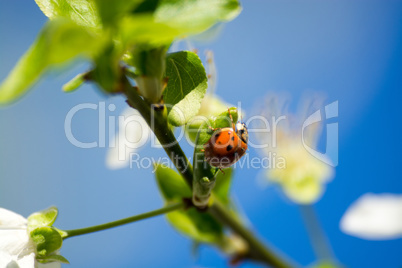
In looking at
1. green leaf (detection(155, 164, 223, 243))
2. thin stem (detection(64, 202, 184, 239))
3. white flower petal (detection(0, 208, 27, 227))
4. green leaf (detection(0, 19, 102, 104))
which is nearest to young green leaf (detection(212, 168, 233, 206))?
green leaf (detection(155, 164, 223, 243))

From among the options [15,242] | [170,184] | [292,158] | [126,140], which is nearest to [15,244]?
[15,242]

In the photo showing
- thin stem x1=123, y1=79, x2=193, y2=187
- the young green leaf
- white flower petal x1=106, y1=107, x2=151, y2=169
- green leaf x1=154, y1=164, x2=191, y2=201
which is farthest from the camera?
white flower petal x1=106, y1=107, x2=151, y2=169

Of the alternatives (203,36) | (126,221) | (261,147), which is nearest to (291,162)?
(261,147)

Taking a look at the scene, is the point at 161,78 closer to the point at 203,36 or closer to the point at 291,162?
the point at 203,36

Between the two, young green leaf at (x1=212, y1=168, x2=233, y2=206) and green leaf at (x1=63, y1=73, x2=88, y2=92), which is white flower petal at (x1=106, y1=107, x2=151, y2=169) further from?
green leaf at (x1=63, y1=73, x2=88, y2=92)

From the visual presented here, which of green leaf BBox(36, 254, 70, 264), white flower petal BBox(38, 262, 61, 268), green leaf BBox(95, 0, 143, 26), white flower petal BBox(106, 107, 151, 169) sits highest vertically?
green leaf BBox(95, 0, 143, 26)

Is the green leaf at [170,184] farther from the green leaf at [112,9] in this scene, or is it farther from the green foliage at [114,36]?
Answer: the green leaf at [112,9]

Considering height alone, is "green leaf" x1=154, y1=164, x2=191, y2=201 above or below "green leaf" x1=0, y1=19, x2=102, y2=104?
below
